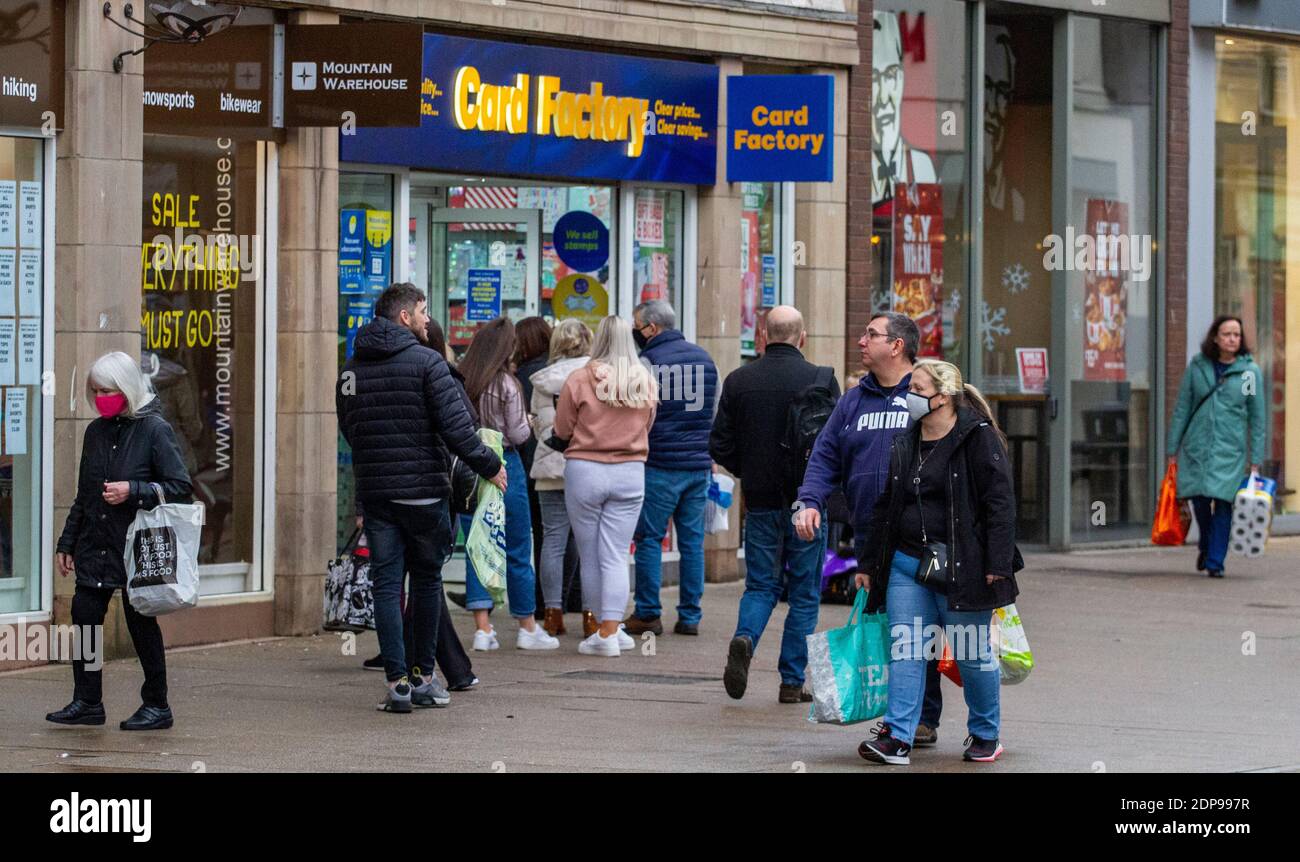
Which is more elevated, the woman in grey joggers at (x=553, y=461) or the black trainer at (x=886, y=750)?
the woman in grey joggers at (x=553, y=461)

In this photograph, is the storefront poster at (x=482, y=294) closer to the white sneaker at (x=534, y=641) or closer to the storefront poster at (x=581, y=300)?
the storefront poster at (x=581, y=300)

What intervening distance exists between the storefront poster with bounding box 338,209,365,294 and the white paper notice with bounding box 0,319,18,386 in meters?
2.42

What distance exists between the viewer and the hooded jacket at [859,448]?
8.96 meters

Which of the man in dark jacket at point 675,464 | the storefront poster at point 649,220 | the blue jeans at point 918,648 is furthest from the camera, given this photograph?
the storefront poster at point 649,220

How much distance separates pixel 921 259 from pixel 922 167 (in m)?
0.72

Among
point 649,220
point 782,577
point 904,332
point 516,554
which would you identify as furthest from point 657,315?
point 904,332

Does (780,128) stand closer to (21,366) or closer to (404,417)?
(21,366)

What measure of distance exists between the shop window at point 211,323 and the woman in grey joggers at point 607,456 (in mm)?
1965

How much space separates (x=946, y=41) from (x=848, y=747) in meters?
9.58

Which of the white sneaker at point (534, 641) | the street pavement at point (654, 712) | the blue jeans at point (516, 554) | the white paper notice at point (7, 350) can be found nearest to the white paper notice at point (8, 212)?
the white paper notice at point (7, 350)

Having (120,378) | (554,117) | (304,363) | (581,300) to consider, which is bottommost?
(120,378)

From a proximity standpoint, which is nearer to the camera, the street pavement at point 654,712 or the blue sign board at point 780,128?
the street pavement at point 654,712

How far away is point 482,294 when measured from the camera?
14336 millimetres

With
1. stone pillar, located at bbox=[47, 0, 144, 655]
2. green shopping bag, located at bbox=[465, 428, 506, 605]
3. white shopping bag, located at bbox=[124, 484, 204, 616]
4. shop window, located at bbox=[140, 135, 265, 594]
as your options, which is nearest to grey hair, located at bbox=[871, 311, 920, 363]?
green shopping bag, located at bbox=[465, 428, 506, 605]
